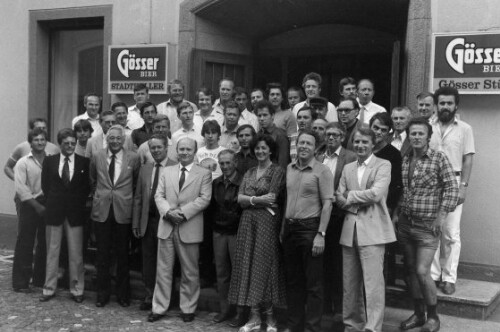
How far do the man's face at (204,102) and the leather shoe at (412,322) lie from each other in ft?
11.2

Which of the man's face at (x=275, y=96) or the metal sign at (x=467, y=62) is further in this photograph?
the man's face at (x=275, y=96)

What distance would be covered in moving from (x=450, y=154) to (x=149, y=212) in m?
3.07

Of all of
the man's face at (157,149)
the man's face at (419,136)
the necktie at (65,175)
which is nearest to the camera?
the man's face at (419,136)

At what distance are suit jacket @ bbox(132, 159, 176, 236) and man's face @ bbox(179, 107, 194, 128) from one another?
0.70m

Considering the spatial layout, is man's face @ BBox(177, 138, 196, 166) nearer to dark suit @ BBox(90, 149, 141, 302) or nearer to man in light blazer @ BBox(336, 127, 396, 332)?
dark suit @ BBox(90, 149, 141, 302)

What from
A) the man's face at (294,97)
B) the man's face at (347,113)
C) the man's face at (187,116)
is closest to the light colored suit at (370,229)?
the man's face at (347,113)

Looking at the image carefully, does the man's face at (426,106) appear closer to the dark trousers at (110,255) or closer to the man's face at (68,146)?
the dark trousers at (110,255)

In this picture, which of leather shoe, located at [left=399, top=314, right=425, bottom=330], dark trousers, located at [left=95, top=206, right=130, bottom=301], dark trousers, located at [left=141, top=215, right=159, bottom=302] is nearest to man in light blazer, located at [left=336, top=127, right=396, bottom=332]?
leather shoe, located at [left=399, top=314, right=425, bottom=330]

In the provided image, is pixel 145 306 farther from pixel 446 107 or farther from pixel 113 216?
pixel 446 107

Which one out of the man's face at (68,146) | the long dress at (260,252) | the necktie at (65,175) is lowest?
the long dress at (260,252)

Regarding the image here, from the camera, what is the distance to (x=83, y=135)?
782 centimetres

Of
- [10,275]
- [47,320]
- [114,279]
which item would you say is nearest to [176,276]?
[114,279]

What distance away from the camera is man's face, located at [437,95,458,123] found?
262 inches

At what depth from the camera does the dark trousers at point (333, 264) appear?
20.4 feet
